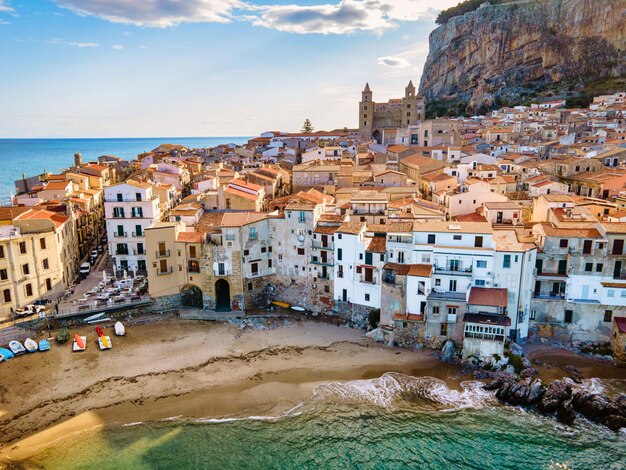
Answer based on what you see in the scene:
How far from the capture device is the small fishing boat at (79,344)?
129ft

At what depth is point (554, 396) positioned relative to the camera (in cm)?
3341

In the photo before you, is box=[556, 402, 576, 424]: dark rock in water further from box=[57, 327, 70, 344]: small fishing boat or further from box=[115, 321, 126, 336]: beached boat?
box=[57, 327, 70, 344]: small fishing boat

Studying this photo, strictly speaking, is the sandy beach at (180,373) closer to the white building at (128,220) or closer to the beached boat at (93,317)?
the beached boat at (93,317)

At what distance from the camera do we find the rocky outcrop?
32.0 meters

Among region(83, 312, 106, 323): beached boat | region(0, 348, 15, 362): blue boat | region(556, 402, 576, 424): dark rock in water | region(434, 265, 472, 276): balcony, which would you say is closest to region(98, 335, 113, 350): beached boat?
region(83, 312, 106, 323): beached boat

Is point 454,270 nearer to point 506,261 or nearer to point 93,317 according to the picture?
point 506,261

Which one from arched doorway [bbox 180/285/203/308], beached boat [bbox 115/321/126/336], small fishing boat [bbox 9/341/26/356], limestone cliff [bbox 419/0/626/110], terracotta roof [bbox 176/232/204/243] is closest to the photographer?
small fishing boat [bbox 9/341/26/356]

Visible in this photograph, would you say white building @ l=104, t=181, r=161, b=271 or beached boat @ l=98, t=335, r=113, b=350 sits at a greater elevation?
white building @ l=104, t=181, r=161, b=271

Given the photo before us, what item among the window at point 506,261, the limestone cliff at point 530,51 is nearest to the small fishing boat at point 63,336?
the window at point 506,261

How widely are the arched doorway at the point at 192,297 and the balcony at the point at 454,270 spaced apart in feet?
79.4

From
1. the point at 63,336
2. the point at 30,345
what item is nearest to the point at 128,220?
the point at 63,336

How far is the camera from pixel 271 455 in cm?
2930

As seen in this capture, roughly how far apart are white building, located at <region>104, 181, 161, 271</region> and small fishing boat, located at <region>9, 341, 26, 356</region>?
1692 cm

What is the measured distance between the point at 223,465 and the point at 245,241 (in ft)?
73.1
